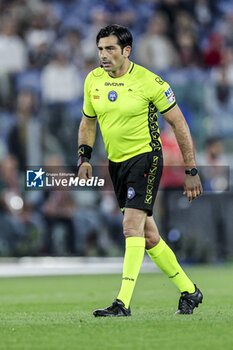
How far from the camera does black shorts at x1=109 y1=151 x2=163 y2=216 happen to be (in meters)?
6.23

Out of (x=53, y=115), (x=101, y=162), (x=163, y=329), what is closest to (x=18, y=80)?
(x=53, y=115)

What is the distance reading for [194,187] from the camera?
Answer: 6.26m

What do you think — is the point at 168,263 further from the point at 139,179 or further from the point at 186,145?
the point at 186,145

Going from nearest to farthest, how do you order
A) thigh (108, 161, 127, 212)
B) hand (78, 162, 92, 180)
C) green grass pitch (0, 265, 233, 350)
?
Result: 1. green grass pitch (0, 265, 233, 350)
2. thigh (108, 161, 127, 212)
3. hand (78, 162, 92, 180)

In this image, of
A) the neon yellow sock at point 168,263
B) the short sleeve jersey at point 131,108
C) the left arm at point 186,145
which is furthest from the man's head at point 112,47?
the neon yellow sock at point 168,263

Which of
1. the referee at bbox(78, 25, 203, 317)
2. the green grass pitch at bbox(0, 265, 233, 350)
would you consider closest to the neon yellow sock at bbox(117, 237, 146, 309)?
the referee at bbox(78, 25, 203, 317)

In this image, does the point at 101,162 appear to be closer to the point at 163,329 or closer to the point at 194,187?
the point at 194,187

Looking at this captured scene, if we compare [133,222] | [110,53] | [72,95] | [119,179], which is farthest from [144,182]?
[72,95]

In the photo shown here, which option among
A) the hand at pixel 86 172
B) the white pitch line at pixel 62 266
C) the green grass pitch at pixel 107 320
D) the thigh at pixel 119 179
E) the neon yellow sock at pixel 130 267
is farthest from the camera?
the white pitch line at pixel 62 266

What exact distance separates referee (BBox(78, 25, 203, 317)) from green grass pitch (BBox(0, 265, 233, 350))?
1.32 ft

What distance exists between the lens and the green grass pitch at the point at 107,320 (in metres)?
4.67

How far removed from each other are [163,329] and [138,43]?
13.0m

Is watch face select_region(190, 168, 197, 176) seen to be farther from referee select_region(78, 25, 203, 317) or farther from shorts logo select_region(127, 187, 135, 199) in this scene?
shorts logo select_region(127, 187, 135, 199)

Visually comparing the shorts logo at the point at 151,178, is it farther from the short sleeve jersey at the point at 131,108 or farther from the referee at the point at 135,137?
the short sleeve jersey at the point at 131,108
